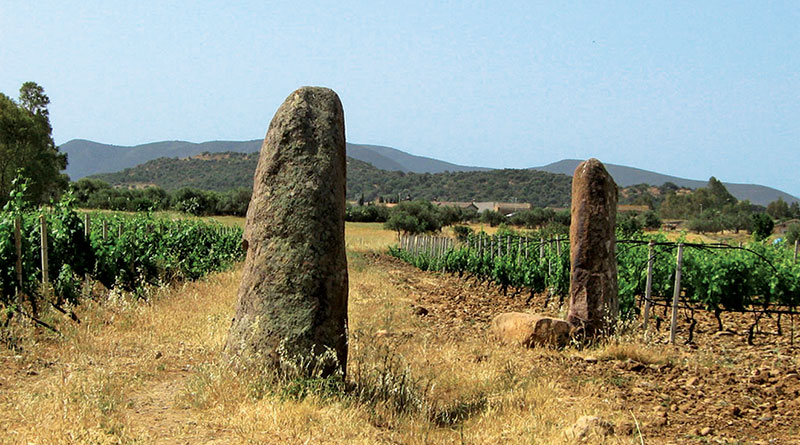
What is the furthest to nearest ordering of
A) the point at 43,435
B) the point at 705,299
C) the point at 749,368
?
1. the point at 705,299
2. the point at 749,368
3. the point at 43,435

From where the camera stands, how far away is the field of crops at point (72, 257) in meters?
8.25

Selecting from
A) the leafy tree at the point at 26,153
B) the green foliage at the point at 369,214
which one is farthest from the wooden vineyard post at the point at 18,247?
the green foliage at the point at 369,214

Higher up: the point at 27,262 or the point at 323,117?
the point at 323,117

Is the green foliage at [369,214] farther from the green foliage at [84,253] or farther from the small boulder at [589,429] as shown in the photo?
the small boulder at [589,429]

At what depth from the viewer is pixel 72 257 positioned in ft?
32.1

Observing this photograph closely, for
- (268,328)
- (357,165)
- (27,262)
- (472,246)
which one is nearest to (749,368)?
(268,328)

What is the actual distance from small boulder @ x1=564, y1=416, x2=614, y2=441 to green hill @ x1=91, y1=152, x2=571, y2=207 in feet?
307

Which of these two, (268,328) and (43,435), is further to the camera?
(268,328)

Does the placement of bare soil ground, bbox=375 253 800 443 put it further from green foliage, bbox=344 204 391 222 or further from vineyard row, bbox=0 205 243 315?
green foliage, bbox=344 204 391 222

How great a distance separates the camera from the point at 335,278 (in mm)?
5449

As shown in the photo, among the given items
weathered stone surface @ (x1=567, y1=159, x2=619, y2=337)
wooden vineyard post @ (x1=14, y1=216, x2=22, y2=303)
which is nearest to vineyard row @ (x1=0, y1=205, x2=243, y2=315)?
wooden vineyard post @ (x1=14, y1=216, x2=22, y2=303)

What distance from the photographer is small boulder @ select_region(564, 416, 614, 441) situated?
4961 mm

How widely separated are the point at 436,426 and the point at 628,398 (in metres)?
2.30

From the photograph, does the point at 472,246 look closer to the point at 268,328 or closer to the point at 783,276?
the point at 783,276
